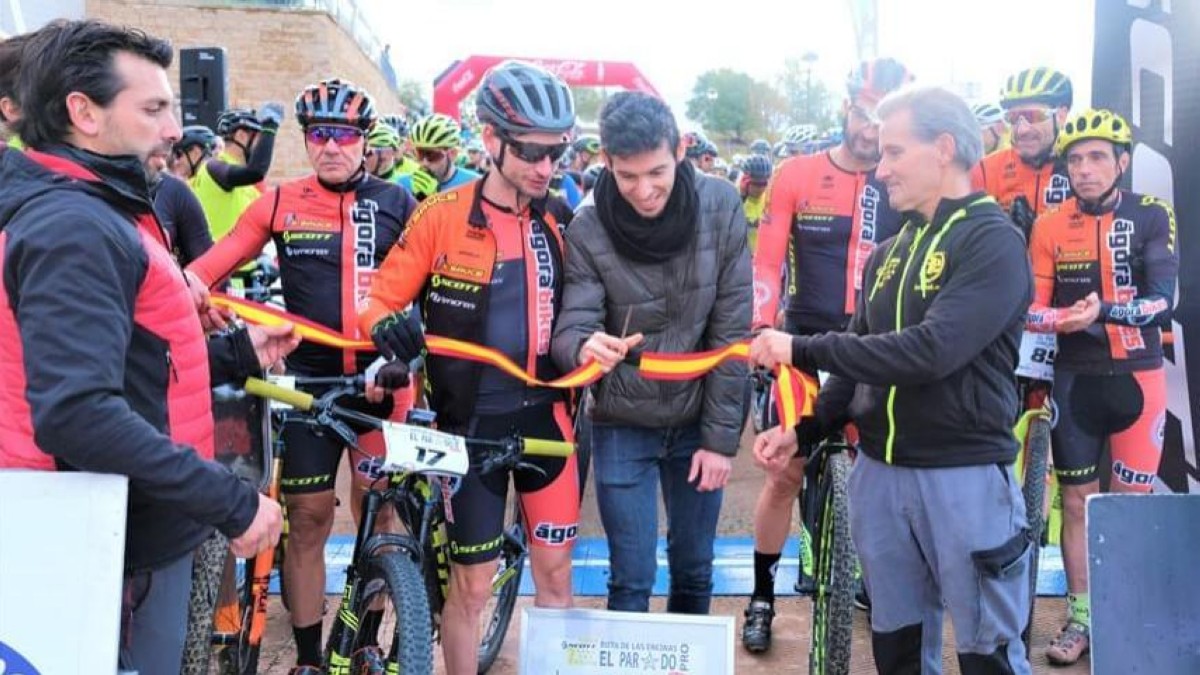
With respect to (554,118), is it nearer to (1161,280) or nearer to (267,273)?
(1161,280)

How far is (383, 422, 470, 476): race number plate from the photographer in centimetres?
282

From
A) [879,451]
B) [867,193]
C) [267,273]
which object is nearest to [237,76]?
[267,273]

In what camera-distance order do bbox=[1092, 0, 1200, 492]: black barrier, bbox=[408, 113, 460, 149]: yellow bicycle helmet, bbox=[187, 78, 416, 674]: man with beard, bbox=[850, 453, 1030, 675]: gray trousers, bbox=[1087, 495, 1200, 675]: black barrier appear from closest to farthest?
bbox=[1087, 495, 1200, 675]: black barrier, bbox=[850, 453, 1030, 675]: gray trousers, bbox=[187, 78, 416, 674]: man with beard, bbox=[1092, 0, 1200, 492]: black barrier, bbox=[408, 113, 460, 149]: yellow bicycle helmet

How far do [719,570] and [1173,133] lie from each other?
10.4 ft

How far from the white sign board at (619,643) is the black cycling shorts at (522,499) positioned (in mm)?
257

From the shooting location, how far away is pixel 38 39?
211cm

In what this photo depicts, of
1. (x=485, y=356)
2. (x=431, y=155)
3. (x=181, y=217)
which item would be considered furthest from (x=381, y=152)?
Result: (x=485, y=356)

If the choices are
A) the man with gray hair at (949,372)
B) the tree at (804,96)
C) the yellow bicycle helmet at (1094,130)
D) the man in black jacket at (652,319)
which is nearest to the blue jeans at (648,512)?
the man in black jacket at (652,319)

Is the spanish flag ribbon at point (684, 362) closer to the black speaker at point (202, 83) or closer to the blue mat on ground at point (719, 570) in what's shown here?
the blue mat on ground at point (719, 570)

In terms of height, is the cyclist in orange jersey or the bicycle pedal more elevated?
the cyclist in orange jersey

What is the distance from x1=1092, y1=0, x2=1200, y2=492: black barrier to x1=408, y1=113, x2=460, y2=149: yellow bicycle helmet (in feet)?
15.6

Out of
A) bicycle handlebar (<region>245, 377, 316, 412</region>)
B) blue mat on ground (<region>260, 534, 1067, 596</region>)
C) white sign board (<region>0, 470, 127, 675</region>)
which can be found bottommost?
blue mat on ground (<region>260, 534, 1067, 596</region>)

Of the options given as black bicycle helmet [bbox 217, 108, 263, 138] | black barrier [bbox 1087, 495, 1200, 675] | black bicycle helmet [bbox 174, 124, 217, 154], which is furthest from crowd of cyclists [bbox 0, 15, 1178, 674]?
black bicycle helmet [bbox 217, 108, 263, 138]

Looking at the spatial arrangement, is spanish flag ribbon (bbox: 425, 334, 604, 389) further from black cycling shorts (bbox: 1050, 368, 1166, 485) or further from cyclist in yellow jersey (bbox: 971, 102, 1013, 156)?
cyclist in yellow jersey (bbox: 971, 102, 1013, 156)
